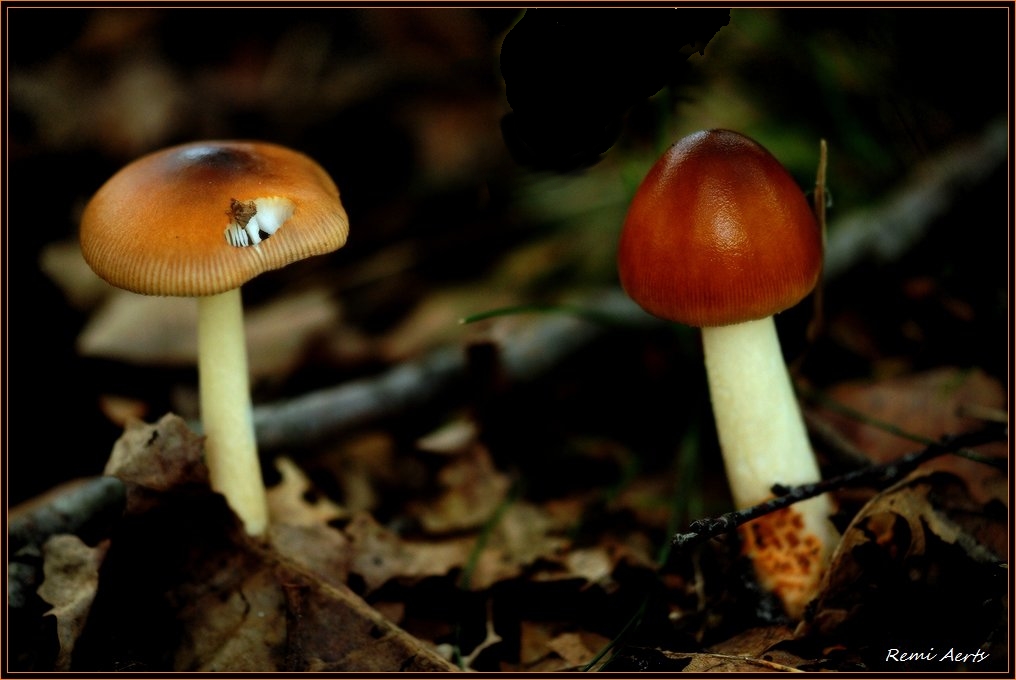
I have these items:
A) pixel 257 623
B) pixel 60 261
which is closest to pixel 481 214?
pixel 60 261

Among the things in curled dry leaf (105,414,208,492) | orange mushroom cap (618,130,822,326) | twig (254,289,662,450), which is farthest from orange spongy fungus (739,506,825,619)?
curled dry leaf (105,414,208,492)

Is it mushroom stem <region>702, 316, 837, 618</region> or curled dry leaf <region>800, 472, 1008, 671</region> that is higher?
mushroom stem <region>702, 316, 837, 618</region>

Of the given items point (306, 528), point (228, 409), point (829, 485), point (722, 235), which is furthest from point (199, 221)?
point (829, 485)

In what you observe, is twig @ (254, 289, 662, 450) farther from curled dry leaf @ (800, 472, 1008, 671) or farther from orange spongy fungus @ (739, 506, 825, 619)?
curled dry leaf @ (800, 472, 1008, 671)

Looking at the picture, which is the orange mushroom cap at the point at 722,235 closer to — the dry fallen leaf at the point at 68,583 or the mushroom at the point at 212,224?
→ the mushroom at the point at 212,224

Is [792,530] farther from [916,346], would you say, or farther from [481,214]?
[481,214]
